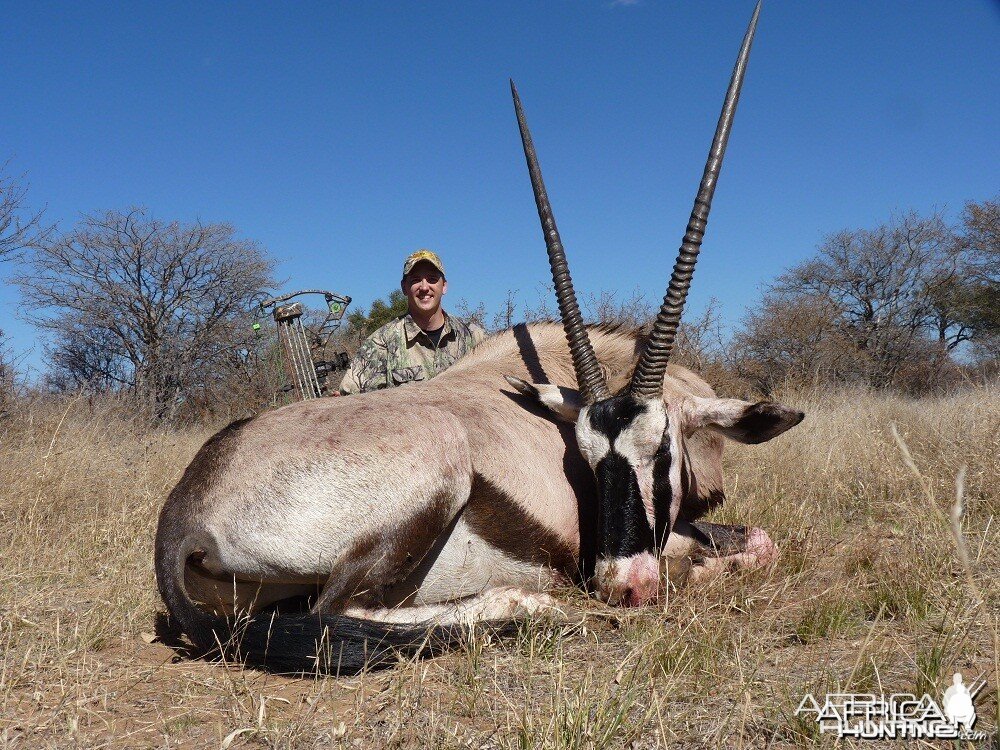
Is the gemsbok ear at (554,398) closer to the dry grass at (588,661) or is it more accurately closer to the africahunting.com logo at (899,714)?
the dry grass at (588,661)

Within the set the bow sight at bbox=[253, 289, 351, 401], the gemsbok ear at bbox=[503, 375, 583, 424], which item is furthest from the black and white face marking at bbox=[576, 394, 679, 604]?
the bow sight at bbox=[253, 289, 351, 401]

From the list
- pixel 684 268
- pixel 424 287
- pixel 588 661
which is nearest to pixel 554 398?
pixel 684 268

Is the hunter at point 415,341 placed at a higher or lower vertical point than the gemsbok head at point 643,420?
higher

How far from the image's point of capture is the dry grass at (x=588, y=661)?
2090mm

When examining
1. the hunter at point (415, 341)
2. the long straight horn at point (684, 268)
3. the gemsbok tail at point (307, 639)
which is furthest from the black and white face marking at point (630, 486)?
the hunter at point (415, 341)

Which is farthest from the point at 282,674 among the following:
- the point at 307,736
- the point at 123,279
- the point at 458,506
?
the point at 123,279

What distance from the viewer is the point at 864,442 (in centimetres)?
622

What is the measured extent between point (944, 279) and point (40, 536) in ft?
59.3

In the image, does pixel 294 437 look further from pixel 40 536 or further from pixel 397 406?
pixel 40 536

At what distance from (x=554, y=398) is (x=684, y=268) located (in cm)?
94

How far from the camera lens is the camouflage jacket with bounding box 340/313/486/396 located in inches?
242

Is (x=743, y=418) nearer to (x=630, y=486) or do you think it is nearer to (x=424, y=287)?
(x=630, y=486)

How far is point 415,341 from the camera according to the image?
6.29 m

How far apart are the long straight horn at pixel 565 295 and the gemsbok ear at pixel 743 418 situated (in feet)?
1.58
